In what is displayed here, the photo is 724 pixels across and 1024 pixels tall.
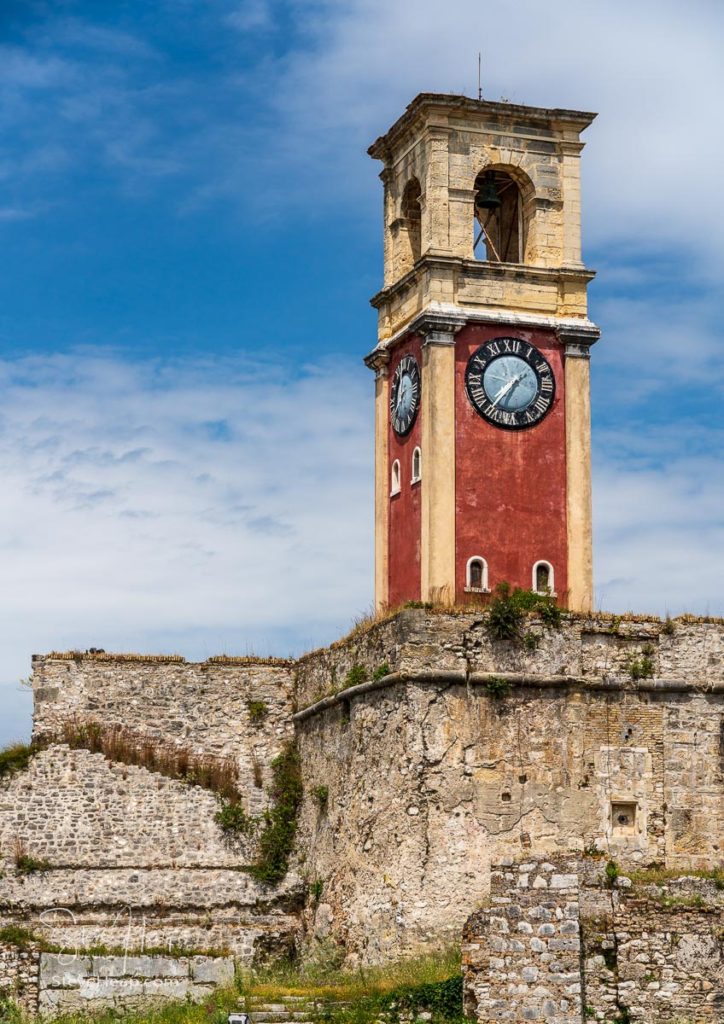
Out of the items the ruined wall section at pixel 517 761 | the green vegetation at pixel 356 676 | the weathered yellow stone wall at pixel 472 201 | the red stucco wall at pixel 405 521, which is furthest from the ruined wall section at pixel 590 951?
the weathered yellow stone wall at pixel 472 201

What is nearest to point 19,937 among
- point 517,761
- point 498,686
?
point 517,761

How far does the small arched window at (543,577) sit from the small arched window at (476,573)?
1038mm

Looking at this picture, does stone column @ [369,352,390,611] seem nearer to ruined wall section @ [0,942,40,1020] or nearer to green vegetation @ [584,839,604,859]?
green vegetation @ [584,839,604,859]

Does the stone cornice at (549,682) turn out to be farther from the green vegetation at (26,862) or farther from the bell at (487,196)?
the bell at (487,196)

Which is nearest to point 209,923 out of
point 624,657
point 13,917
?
point 13,917

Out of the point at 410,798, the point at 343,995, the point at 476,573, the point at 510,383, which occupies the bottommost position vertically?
the point at 343,995

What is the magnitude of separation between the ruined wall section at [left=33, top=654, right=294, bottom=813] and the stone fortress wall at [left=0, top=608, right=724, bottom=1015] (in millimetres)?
385

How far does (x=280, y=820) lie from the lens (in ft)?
130

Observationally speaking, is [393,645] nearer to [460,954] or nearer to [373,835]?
[373,835]

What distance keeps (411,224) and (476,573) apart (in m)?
8.43

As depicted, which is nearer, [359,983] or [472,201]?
[359,983]

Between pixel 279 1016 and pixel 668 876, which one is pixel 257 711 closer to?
pixel 279 1016

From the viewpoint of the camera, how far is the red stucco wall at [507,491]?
3772 cm

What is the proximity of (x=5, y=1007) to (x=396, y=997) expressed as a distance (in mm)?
8387
